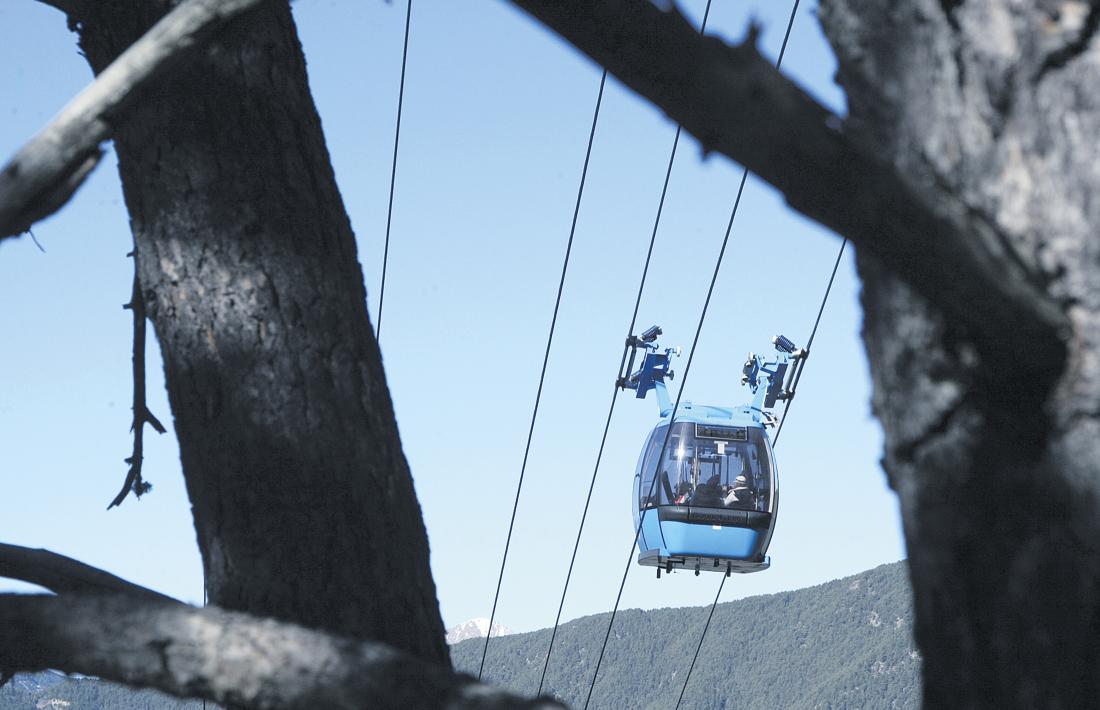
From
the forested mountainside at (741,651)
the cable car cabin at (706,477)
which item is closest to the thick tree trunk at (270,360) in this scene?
the cable car cabin at (706,477)

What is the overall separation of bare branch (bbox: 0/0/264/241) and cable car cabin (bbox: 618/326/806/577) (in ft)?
43.6

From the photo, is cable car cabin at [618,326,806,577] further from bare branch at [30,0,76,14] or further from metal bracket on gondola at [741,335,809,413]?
bare branch at [30,0,76,14]

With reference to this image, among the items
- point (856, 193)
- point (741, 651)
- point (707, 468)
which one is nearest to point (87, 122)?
point (856, 193)

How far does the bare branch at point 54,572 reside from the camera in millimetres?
1615

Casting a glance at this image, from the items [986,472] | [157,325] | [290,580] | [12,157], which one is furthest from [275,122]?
[986,472]

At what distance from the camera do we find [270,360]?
5.13ft

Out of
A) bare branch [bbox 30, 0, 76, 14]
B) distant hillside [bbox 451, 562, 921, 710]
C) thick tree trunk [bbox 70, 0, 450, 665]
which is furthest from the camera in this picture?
distant hillside [bbox 451, 562, 921, 710]

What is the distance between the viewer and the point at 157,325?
65.1 inches

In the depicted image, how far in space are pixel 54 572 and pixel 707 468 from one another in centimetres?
1398

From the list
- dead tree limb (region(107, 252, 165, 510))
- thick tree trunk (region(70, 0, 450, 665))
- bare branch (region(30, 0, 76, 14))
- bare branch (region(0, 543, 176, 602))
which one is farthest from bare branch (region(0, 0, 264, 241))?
dead tree limb (region(107, 252, 165, 510))

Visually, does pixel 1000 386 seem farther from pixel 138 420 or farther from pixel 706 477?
pixel 706 477

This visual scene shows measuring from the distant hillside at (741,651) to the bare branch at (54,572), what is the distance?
147m

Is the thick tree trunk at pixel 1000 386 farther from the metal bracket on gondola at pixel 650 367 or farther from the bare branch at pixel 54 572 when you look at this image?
the metal bracket on gondola at pixel 650 367

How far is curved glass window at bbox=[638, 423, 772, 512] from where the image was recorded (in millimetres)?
14953
